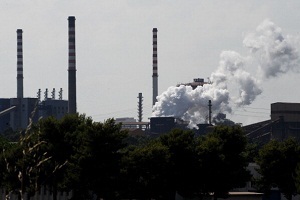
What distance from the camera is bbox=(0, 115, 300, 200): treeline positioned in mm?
67438

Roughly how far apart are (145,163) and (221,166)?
9891 millimetres

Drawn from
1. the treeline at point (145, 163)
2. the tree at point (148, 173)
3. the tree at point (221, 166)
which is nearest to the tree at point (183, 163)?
the treeline at point (145, 163)

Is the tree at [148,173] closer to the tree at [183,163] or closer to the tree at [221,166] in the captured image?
the tree at [183,163]

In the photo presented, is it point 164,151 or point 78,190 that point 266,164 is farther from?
point 78,190

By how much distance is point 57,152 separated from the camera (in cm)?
7369

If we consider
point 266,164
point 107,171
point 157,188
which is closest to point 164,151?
point 157,188

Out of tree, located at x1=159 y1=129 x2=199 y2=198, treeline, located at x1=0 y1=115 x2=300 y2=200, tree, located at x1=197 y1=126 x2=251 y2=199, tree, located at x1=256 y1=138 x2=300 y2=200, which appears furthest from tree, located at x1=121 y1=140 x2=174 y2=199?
tree, located at x1=256 y1=138 x2=300 y2=200

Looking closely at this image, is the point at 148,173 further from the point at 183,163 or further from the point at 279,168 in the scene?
the point at 279,168

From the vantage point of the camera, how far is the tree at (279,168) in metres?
84.1

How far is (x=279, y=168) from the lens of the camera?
8531cm

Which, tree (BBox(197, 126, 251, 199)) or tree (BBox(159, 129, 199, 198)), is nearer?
tree (BBox(159, 129, 199, 198))

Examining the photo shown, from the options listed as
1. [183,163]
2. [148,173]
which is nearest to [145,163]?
[148,173]

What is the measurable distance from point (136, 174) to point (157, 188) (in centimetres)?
237

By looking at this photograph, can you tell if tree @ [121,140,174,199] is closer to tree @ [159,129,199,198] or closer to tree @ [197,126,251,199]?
tree @ [159,129,199,198]
